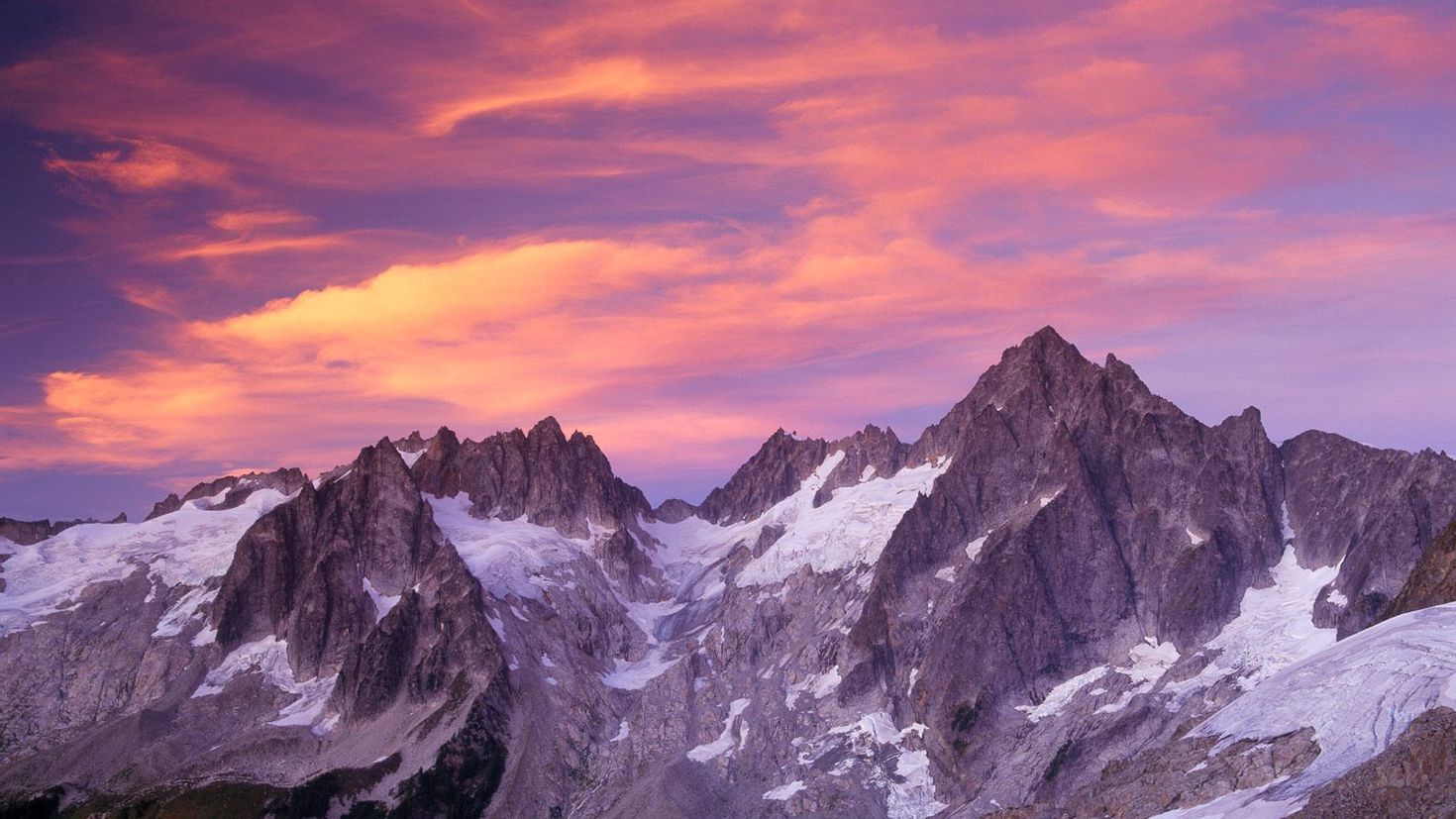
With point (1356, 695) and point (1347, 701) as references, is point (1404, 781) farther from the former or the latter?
point (1356, 695)

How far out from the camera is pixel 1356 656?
7042 inches

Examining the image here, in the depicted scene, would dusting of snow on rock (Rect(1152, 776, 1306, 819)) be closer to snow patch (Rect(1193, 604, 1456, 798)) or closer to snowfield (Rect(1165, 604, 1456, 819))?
snowfield (Rect(1165, 604, 1456, 819))

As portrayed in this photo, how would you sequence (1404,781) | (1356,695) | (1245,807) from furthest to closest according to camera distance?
(1356,695)
(1245,807)
(1404,781)

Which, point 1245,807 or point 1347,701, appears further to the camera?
point 1347,701

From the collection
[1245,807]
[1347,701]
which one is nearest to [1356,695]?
→ [1347,701]

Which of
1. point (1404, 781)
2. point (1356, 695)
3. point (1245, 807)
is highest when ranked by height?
point (1356, 695)

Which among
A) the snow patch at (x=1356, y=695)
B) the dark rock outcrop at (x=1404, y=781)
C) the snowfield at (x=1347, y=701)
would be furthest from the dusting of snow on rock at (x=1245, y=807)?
the dark rock outcrop at (x=1404, y=781)

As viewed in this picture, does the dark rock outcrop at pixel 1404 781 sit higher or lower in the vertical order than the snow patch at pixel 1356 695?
lower

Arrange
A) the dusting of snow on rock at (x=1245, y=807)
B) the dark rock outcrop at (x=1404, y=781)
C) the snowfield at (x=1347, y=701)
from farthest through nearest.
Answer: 1. the snowfield at (x=1347, y=701)
2. the dusting of snow on rock at (x=1245, y=807)
3. the dark rock outcrop at (x=1404, y=781)

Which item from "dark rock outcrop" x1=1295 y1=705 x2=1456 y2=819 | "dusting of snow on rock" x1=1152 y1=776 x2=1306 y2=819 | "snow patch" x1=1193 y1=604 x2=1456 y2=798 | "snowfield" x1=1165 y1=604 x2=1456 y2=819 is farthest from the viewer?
"snow patch" x1=1193 y1=604 x2=1456 y2=798

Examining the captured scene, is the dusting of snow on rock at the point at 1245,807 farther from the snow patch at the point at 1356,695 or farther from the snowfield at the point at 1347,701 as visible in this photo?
the snow patch at the point at 1356,695

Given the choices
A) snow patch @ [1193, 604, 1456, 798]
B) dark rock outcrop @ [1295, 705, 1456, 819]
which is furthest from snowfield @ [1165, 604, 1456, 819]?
dark rock outcrop @ [1295, 705, 1456, 819]

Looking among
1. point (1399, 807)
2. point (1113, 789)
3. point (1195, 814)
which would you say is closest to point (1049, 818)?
point (1113, 789)

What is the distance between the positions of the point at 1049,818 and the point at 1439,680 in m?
54.2
